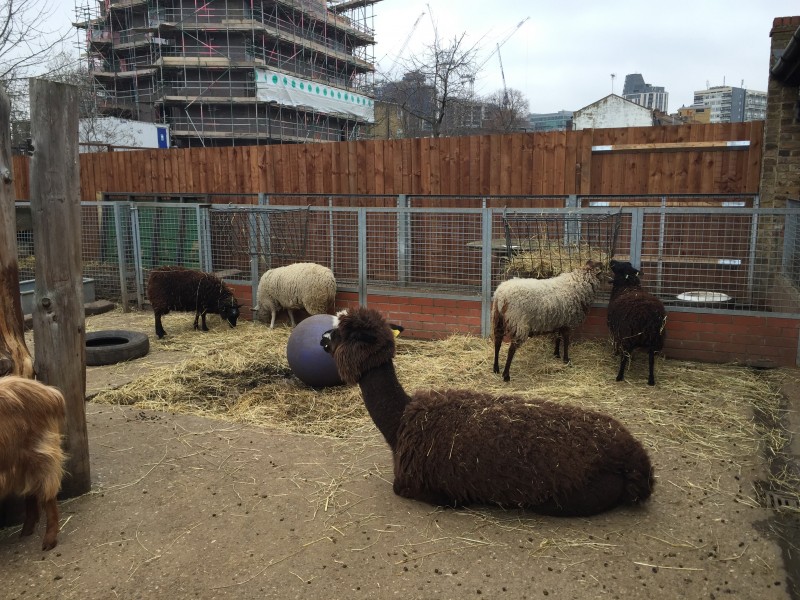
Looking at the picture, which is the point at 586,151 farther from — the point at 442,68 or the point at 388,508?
the point at 442,68

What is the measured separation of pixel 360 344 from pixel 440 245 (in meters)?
6.01

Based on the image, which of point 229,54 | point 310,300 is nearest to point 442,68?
point 310,300

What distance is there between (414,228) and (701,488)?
6798 millimetres

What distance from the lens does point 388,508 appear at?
375cm

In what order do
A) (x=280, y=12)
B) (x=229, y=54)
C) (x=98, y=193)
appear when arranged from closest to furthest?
(x=98, y=193), (x=229, y=54), (x=280, y=12)

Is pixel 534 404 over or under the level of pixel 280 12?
under

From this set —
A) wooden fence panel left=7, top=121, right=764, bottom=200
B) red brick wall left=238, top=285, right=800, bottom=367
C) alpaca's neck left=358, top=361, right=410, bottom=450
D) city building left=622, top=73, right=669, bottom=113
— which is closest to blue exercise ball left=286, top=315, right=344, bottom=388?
alpaca's neck left=358, top=361, right=410, bottom=450

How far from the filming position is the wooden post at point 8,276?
3.59 meters

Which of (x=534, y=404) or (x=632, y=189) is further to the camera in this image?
(x=632, y=189)

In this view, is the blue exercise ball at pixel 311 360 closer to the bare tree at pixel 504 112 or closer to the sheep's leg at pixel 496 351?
the sheep's leg at pixel 496 351

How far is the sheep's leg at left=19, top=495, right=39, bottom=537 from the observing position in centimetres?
346

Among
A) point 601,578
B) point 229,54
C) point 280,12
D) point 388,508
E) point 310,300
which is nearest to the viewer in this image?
point 601,578

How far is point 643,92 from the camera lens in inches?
2817

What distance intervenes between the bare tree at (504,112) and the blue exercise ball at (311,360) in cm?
2751
